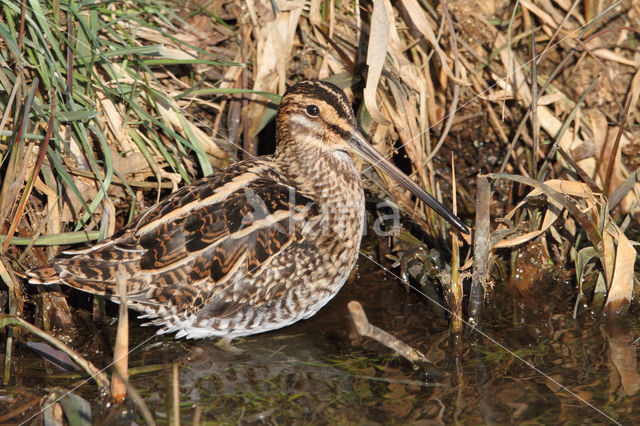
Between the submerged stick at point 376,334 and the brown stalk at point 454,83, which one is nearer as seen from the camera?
the submerged stick at point 376,334

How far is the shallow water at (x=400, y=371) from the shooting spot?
131 inches

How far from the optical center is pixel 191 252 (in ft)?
11.9

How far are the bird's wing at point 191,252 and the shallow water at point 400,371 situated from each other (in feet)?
1.19

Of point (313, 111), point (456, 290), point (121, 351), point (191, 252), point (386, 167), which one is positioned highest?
point (313, 111)

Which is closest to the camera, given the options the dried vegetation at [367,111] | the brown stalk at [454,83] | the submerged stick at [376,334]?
the submerged stick at [376,334]

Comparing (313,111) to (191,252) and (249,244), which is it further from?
(191,252)

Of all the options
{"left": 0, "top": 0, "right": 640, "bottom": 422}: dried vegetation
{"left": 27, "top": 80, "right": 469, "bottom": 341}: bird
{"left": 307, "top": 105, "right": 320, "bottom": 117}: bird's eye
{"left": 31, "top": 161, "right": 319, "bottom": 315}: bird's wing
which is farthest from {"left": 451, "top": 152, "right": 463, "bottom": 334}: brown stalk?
{"left": 307, "top": 105, "right": 320, "bottom": 117}: bird's eye

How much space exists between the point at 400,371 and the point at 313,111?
4.73ft

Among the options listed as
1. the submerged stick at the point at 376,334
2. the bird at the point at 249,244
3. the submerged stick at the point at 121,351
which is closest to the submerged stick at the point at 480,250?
the bird at the point at 249,244

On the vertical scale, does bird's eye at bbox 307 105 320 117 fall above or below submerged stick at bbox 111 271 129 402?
above

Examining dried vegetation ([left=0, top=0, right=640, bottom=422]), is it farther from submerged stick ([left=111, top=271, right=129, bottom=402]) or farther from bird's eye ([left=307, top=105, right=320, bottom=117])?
submerged stick ([left=111, top=271, right=129, bottom=402])

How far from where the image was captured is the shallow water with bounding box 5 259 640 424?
3.34m

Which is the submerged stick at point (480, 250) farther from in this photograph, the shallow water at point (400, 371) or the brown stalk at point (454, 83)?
the brown stalk at point (454, 83)

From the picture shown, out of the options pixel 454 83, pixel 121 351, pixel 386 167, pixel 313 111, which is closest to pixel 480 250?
pixel 386 167
